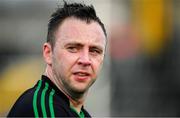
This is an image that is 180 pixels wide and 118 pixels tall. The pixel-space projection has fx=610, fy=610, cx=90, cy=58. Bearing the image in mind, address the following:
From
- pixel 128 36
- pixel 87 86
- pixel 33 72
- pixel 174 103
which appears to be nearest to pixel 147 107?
pixel 174 103

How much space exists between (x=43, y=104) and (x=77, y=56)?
0.34 meters

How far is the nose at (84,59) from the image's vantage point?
2.87m

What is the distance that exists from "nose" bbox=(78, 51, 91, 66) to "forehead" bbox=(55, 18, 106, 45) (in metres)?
0.06

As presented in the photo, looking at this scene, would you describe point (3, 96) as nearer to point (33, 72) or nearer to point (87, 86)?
point (33, 72)

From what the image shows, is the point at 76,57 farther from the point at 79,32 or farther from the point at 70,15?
the point at 70,15

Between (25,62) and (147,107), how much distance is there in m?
1.82

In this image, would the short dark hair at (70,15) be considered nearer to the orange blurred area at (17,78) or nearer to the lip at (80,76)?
the lip at (80,76)

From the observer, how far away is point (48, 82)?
2928 millimetres

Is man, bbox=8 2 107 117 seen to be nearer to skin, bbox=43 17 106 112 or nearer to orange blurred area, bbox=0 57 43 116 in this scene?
skin, bbox=43 17 106 112

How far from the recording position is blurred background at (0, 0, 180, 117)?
8.32m

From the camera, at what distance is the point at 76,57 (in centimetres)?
288

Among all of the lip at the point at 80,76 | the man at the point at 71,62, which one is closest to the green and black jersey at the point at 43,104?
the man at the point at 71,62

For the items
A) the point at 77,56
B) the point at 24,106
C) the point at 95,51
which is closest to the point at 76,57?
the point at 77,56

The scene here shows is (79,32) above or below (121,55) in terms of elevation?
above
